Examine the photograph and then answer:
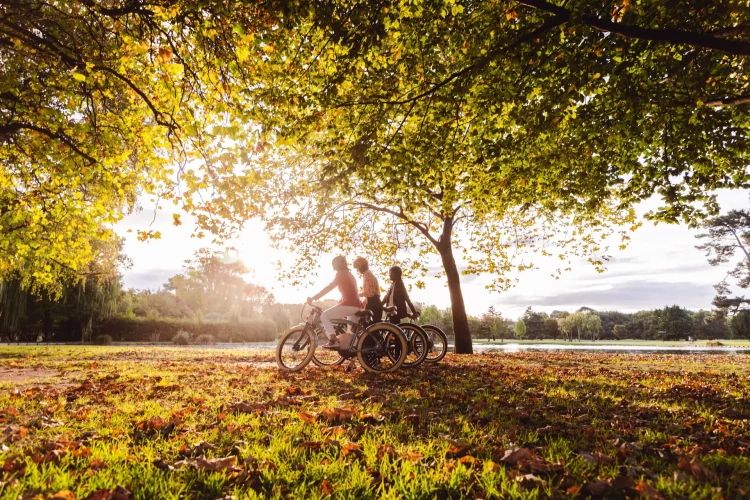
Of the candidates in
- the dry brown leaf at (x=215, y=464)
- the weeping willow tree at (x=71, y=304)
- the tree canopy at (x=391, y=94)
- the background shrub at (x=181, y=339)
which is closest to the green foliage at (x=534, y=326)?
the background shrub at (x=181, y=339)

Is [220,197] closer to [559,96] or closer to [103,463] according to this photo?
[103,463]

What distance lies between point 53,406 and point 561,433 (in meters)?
5.50

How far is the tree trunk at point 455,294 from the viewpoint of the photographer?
50.6 ft

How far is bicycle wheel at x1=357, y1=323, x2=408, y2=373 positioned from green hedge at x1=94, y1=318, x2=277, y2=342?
27844mm

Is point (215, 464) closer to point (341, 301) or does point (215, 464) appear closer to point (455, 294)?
point (341, 301)

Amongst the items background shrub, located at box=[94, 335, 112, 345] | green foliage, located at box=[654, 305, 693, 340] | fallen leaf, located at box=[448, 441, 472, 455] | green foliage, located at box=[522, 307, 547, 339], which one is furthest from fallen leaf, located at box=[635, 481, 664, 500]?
green foliage, located at box=[654, 305, 693, 340]

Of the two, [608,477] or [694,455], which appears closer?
[608,477]

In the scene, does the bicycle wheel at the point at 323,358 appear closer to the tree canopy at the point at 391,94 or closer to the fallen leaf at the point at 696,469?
the tree canopy at the point at 391,94

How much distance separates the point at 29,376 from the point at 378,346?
662 cm

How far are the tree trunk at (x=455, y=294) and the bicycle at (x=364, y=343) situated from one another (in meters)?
8.35

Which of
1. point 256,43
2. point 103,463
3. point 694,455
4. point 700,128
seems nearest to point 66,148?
point 256,43

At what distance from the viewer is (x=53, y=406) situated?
185 inches

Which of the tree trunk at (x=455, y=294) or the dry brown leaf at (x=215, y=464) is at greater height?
the tree trunk at (x=455, y=294)

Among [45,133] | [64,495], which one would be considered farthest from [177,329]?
[64,495]
